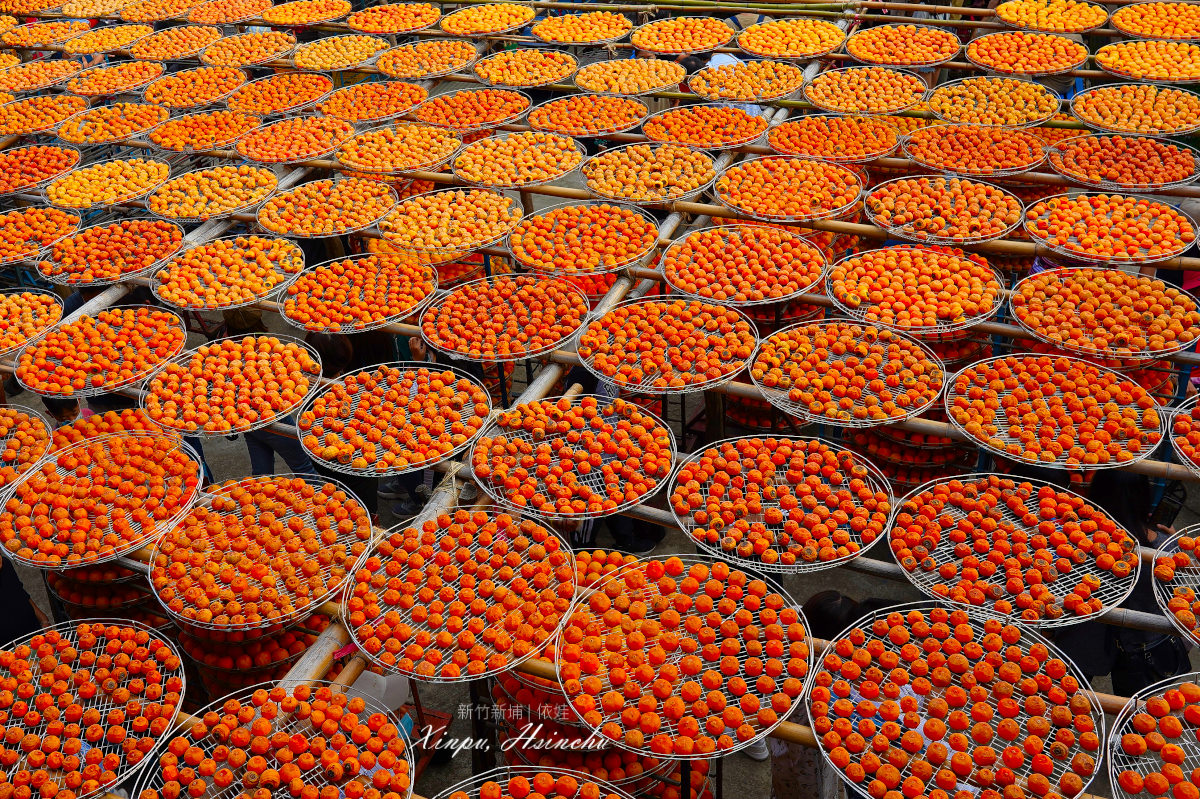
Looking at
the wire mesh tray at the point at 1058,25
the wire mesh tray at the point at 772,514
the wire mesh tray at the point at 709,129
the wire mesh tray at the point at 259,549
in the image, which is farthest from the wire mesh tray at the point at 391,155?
the wire mesh tray at the point at 1058,25

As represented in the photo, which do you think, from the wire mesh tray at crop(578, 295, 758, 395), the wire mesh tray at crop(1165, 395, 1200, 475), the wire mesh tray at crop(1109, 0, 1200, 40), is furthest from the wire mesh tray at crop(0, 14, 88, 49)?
the wire mesh tray at crop(1165, 395, 1200, 475)

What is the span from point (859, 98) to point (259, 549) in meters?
6.45

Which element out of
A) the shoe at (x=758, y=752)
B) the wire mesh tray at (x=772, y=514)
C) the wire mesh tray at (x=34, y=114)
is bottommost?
the shoe at (x=758, y=752)

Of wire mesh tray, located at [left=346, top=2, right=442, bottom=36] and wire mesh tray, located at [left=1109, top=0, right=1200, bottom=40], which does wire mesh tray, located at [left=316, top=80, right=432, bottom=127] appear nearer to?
wire mesh tray, located at [left=346, top=2, right=442, bottom=36]

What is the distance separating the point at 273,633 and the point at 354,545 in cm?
63

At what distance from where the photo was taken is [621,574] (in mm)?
4047

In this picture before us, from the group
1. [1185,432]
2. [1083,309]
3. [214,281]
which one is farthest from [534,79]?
Answer: [1185,432]

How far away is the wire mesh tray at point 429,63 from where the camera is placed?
8.95 metres

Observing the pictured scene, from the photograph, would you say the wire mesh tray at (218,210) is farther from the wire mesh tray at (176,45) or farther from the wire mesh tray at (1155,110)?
the wire mesh tray at (1155,110)

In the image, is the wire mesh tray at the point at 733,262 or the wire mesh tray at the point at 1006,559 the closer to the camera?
the wire mesh tray at the point at 1006,559

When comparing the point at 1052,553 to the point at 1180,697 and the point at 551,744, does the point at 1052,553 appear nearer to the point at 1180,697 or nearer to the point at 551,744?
the point at 1180,697

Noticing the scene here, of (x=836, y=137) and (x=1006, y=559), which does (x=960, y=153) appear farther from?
(x=1006, y=559)

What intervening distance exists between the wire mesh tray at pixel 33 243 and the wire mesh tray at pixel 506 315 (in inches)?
134

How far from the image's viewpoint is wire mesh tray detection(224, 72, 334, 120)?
862 centimetres
